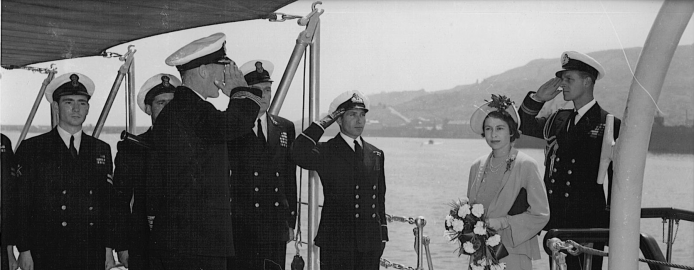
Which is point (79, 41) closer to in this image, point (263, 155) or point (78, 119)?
point (78, 119)

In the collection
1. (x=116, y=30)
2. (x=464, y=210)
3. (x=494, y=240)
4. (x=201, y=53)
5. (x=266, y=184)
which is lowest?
(x=494, y=240)

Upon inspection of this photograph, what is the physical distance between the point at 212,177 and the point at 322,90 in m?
0.68

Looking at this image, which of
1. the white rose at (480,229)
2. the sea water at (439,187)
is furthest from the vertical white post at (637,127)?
the sea water at (439,187)

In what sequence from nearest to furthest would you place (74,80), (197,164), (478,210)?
1. (197,164)
2. (478,210)
3. (74,80)

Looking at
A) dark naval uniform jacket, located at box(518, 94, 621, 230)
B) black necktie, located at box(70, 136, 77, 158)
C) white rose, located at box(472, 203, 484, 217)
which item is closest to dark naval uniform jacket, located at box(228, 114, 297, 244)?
black necktie, located at box(70, 136, 77, 158)

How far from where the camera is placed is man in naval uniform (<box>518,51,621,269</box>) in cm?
319

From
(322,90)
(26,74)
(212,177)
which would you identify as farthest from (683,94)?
(26,74)

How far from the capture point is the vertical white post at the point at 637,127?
2.16 metres

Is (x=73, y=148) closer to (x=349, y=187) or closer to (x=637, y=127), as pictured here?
(x=349, y=187)

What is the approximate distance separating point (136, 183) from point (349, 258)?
1.09m

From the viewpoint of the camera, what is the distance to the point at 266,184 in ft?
10.5

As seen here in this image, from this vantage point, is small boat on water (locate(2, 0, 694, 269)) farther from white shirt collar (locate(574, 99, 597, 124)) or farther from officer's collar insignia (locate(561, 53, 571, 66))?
officer's collar insignia (locate(561, 53, 571, 66))

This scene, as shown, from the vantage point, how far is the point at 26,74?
10.4ft

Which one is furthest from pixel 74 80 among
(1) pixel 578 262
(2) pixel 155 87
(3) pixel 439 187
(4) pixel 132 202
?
(1) pixel 578 262
